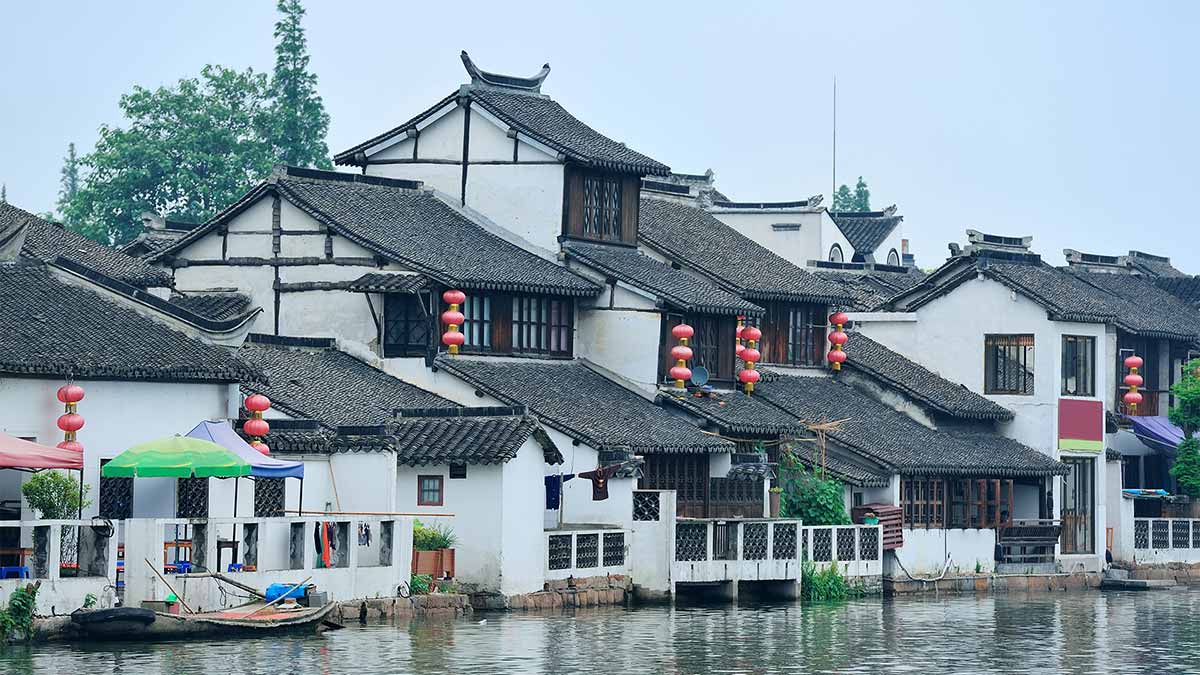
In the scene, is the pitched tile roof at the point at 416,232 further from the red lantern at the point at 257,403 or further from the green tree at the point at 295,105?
the green tree at the point at 295,105

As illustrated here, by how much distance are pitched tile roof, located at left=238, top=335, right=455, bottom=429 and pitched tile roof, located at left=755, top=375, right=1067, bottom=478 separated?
1169cm

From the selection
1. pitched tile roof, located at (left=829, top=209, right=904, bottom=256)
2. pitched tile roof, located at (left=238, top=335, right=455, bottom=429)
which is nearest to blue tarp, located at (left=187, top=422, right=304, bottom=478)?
pitched tile roof, located at (left=238, top=335, right=455, bottom=429)

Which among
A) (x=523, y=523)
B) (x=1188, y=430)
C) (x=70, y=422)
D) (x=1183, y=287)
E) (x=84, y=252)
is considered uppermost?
(x=1183, y=287)

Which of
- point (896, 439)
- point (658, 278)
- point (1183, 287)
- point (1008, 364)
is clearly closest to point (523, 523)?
point (658, 278)

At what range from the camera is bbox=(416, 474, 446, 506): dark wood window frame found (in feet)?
156

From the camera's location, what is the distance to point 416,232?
188 ft

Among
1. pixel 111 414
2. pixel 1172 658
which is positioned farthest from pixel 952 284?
pixel 111 414

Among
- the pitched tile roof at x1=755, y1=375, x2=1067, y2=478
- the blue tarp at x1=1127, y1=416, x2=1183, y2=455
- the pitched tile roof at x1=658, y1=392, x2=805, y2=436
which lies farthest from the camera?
the blue tarp at x1=1127, y1=416, x2=1183, y2=455

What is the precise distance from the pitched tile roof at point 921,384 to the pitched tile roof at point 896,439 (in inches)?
24.9

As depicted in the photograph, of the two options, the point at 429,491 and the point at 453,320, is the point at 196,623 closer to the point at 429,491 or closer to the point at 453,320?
the point at 429,491

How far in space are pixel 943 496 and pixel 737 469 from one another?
7780 millimetres

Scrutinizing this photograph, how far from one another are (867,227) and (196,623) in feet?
203

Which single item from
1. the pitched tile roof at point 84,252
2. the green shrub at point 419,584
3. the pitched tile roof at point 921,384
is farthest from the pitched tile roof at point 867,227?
the green shrub at point 419,584

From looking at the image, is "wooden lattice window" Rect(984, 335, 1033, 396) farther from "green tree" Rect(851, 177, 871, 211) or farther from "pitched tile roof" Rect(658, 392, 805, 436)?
"green tree" Rect(851, 177, 871, 211)
